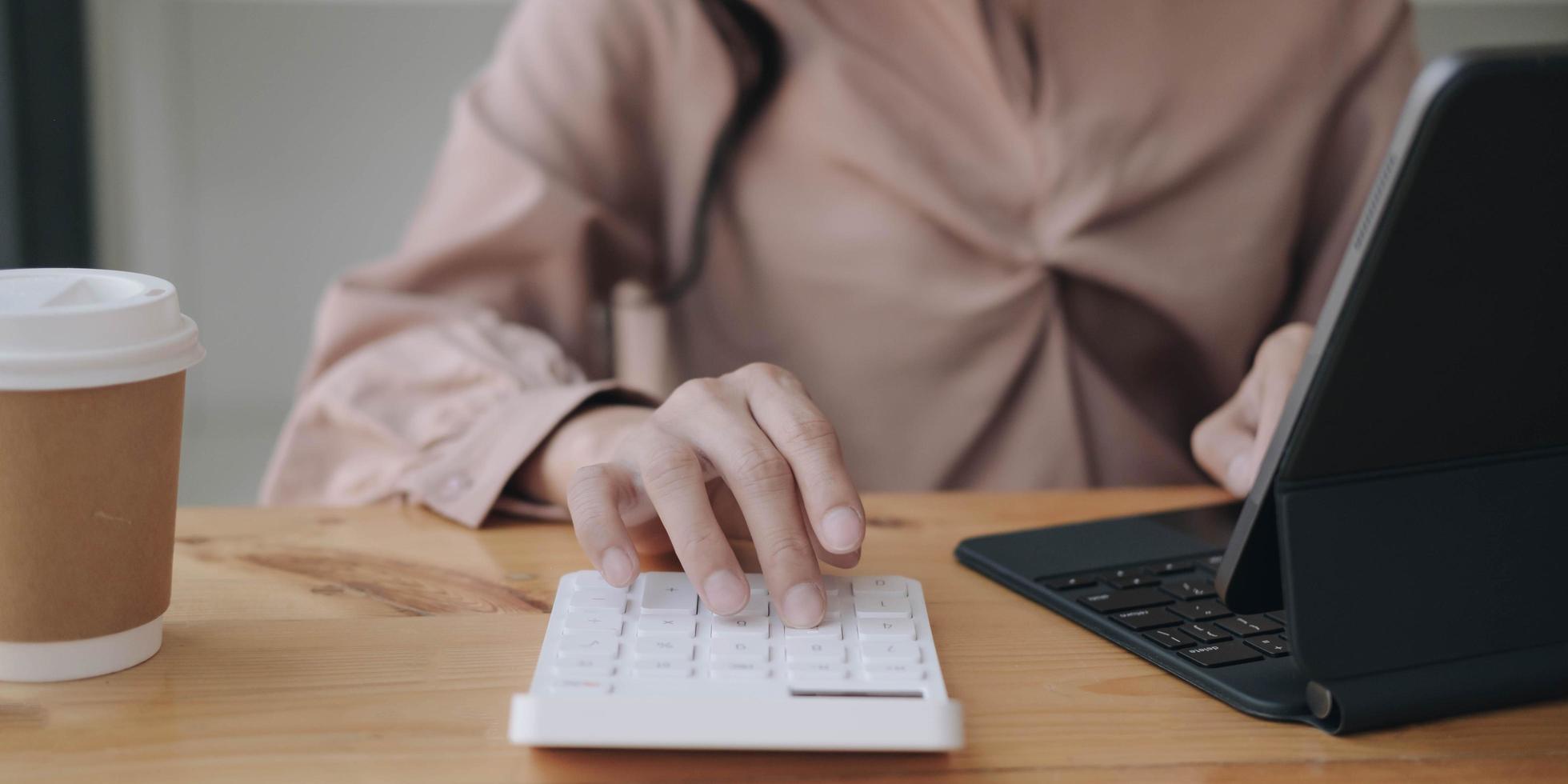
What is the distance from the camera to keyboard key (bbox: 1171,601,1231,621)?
18.7 inches

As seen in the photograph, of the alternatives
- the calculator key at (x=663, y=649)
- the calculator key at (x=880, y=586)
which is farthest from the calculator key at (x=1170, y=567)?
the calculator key at (x=663, y=649)

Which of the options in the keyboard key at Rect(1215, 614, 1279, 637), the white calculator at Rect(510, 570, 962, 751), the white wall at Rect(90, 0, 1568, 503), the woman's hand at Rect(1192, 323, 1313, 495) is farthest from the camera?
the white wall at Rect(90, 0, 1568, 503)

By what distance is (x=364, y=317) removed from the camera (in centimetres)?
84

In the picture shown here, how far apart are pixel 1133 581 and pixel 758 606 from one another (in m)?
0.17

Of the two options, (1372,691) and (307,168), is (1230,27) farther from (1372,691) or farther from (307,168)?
(307,168)

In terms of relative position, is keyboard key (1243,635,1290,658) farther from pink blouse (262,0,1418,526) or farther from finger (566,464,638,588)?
pink blouse (262,0,1418,526)

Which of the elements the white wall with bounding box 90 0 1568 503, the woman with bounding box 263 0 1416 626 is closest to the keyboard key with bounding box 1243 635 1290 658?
the woman with bounding box 263 0 1416 626

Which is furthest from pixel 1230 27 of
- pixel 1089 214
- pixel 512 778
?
pixel 512 778

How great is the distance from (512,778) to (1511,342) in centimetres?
33

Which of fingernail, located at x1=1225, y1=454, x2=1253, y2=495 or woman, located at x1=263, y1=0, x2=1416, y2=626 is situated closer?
fingernail, located at x1=1225, y1=454, x2=1253, y2=495

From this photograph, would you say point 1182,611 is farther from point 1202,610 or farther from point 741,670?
point 741,670

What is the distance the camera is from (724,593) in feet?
1.46

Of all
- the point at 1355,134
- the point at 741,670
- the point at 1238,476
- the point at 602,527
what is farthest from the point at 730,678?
the point at 1355,134

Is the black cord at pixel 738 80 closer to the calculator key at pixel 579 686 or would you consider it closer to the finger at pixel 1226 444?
the finger at pixel 1226 444
